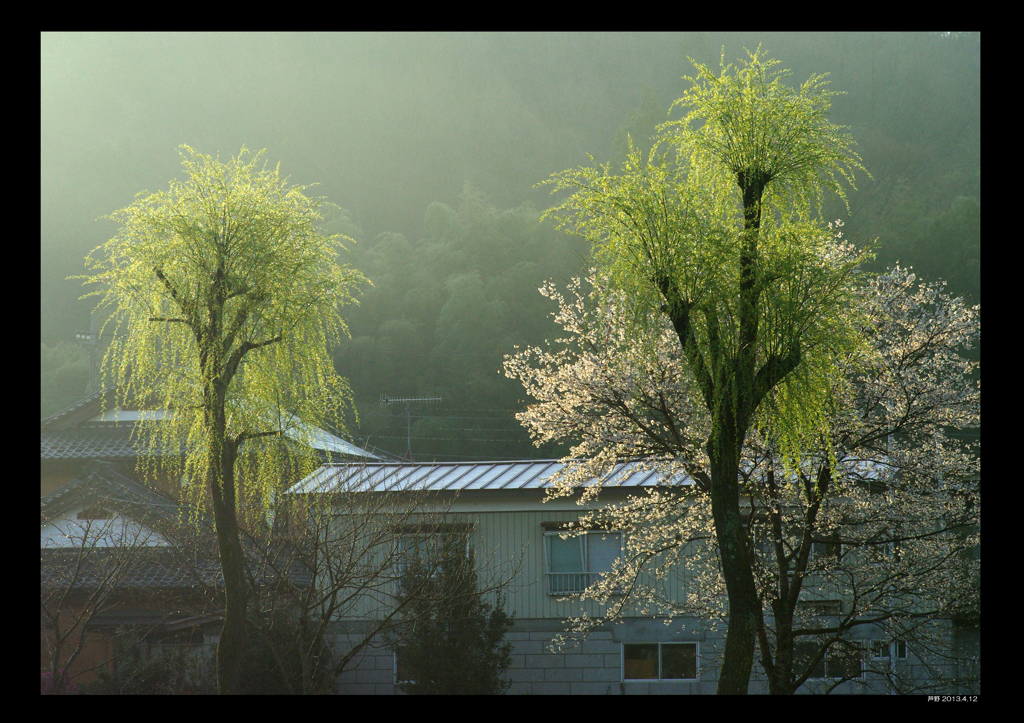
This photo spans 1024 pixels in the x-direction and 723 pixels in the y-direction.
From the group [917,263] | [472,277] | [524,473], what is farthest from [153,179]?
[917,263]

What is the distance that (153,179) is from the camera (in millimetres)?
34344

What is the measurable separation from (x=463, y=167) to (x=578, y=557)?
38669 mm

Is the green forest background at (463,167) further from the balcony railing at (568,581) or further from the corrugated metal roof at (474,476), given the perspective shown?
the balcony railing at (568,581)

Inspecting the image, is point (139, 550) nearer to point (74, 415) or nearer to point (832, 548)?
point (832, 548)

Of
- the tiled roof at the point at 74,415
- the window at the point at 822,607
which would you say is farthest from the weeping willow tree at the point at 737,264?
the tiled roof at the point at 74,415

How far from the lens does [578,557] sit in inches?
490

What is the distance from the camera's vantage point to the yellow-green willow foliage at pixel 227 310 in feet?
19.4

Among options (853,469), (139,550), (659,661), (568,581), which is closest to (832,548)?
(853,469)

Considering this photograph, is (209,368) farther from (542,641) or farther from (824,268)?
(542,641)

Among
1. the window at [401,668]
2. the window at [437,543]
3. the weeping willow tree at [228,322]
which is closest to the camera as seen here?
the weeping willow tree at [228,322]

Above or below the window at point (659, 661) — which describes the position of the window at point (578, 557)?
above

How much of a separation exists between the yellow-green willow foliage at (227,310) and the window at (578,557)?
22.3ft

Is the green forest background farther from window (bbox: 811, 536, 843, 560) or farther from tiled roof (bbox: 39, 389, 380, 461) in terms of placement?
window (bbox: 811, 536, 843, 560)

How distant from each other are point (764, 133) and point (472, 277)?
25.5 meters
